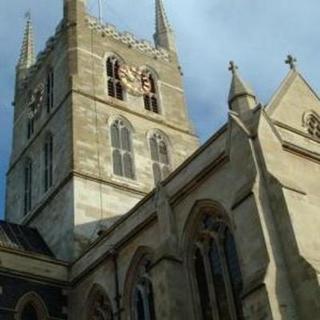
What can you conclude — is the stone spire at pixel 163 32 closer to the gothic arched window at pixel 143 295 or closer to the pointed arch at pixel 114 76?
the pointed arch at pixel 114 76

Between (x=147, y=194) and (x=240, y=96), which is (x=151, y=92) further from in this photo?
(x=240, y=96)

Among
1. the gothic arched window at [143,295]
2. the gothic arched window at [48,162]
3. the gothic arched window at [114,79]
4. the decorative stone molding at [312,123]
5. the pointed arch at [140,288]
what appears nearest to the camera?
the gothic arched window at [143,295]

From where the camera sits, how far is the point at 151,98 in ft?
121

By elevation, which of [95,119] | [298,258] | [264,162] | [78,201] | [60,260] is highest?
[95,119]

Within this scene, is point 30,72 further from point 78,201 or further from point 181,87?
point 78,201

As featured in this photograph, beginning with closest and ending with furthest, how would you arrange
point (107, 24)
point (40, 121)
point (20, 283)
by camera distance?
point (20, 283) < point (40, 121) < point (107, 24)

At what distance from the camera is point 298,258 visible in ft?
51.0

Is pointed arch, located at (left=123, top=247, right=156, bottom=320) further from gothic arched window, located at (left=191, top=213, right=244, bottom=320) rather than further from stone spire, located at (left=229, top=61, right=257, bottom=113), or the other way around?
stone spire, located at (left=229, top=61, right=257, bottom=113)

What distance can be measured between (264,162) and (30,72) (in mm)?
25261

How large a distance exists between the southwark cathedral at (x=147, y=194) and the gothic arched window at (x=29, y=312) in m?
0.04

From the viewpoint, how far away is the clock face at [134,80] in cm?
3603

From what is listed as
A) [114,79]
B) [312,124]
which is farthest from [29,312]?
[114,79]

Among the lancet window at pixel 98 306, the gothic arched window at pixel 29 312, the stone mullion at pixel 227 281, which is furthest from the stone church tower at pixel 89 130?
the stone mullion at pixel 227 281

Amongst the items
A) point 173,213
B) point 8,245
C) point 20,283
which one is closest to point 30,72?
point 8,245
